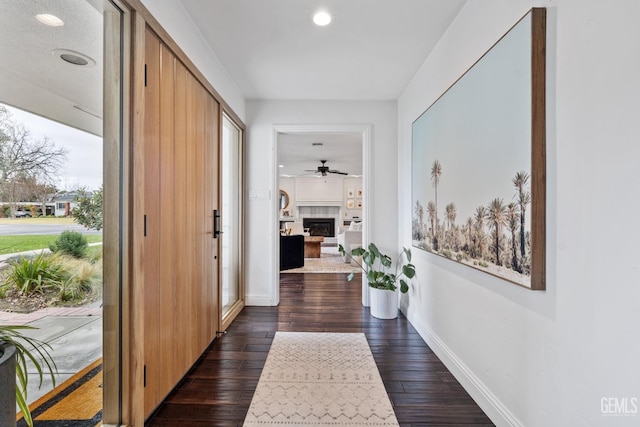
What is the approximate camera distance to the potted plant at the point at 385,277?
328 centimetres

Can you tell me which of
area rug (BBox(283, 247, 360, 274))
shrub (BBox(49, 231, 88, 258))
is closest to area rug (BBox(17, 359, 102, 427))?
shrub (BBox(49, 231, 88, 258))

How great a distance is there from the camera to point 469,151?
6.33ft

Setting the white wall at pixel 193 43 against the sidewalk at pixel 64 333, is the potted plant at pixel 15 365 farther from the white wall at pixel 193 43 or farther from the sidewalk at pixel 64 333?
the white wall at pixel 193 43

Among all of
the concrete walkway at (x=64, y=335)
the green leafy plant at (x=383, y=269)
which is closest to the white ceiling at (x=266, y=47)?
the concrete walkway at (x=64, y=335)

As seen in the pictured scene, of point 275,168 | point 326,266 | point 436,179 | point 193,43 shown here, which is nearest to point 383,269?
point 436,179

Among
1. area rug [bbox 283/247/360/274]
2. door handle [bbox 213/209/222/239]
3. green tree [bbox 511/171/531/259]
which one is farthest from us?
area rug [bbox 283/247/360/274]

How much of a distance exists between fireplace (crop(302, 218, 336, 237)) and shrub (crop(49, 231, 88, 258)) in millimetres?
9801

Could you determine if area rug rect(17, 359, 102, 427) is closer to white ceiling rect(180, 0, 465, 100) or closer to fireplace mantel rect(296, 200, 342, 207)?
white ceiling rect(180, 0, 465, 100)

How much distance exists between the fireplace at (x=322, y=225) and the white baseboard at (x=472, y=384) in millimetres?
8381

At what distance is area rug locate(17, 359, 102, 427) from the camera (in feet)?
3.60

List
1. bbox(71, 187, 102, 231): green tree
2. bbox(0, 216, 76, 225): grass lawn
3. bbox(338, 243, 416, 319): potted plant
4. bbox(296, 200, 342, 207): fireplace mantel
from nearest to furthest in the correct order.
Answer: bbox(0, 216, 76, 225): grass lawn
bbox(71, 187, 102, 231): green tree
bbox(338, 243, 416, 319): potted plant
bbox(296, 200, 342, 207): fireplace mantel

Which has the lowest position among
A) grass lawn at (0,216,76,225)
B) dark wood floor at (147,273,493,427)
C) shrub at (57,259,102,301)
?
dark wood floor at (147,273,493,427)

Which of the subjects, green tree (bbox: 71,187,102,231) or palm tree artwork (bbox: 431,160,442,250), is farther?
palm tree artwork (bbox: 431,160,442,250)

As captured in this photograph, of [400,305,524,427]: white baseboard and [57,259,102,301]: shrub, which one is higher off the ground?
[57,259,102,301]: shrub
